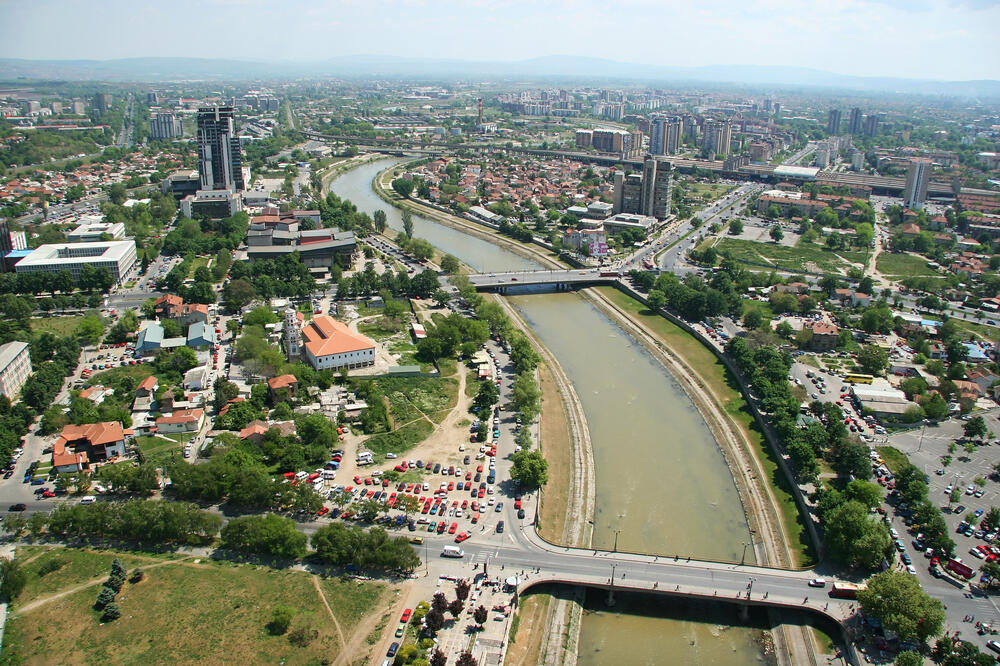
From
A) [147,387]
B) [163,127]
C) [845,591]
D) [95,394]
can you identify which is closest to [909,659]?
[845,591]

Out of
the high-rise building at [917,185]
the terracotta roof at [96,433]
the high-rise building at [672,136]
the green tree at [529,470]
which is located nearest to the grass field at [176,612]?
the terracotta roof at [96,433]

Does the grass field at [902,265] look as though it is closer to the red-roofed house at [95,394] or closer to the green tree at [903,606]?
the green tree at [903,606]

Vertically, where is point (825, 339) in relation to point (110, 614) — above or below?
above

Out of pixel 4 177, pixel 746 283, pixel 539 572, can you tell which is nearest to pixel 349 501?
pixel 539 572

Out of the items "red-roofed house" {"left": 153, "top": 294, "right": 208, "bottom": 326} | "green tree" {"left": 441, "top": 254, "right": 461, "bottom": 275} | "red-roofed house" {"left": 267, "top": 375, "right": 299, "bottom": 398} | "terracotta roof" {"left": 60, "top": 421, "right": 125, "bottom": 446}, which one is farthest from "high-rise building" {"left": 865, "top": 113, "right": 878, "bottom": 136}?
"terracotta roof" {"left": 60, "top": 421, "right": 125, "bottom": 446}

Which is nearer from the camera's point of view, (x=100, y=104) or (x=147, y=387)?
(x=147, y=387)

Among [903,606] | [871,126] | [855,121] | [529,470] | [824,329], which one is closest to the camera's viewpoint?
[903,606]

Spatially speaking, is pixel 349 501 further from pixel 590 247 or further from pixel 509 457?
pixel 590 247

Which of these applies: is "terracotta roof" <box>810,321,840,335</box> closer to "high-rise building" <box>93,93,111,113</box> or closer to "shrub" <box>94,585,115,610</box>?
"shrub" <box>94,585,115,610</box>

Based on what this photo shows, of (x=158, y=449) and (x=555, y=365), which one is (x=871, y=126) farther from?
(x=158, y=449)
